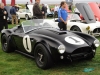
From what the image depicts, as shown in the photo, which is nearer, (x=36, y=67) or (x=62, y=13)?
(x=36, y=67)

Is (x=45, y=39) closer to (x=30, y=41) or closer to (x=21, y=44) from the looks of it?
(x=30, y=41)

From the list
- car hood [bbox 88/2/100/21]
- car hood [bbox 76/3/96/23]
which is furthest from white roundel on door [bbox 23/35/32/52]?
car hood [bbox 88/2/100/21]

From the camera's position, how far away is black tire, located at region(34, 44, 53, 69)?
4836mm

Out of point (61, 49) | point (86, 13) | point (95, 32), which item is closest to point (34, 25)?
point (61, 49)

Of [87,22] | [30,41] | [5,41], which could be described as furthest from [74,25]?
[30,41]

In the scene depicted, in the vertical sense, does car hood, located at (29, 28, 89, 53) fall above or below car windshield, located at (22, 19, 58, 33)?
below

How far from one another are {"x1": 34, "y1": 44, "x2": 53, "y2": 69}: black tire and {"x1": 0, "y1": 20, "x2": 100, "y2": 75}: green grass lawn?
0.12 meters

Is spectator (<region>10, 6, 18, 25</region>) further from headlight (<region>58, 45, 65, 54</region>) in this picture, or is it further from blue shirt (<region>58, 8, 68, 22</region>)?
headlight (<region>58, 45, 65, 54</region>)

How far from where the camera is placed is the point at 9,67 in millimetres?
5395

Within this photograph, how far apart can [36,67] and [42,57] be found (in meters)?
0.38

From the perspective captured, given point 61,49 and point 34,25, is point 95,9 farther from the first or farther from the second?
point 61,49

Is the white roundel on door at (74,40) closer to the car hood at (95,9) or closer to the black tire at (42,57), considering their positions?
the black tire at (42,57)

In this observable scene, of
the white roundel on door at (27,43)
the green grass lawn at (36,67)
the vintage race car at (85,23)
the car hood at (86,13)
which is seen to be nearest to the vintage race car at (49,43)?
the white roundel on door at (27,43)

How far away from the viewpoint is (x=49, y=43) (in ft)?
16.0
